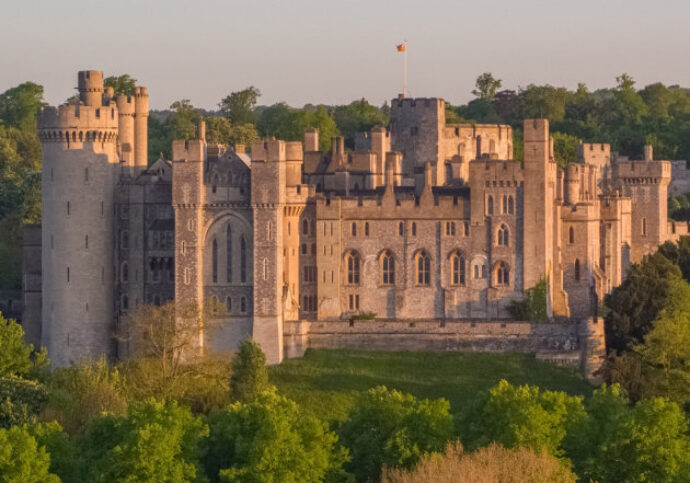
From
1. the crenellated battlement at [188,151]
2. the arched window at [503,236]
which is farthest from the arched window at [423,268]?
the crenellated battlement at [188,151]

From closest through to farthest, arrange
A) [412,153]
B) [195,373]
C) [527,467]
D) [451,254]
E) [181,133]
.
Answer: [527,467] < [195,373] < [451,254] < [412,153] < [181,133]

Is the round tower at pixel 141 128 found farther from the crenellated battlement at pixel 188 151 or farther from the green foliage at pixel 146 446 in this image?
the green foliage at pixel 146 446

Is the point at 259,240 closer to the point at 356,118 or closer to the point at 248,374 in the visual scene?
the point at 248,374

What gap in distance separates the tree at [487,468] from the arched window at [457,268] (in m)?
25.6

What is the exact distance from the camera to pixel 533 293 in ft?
348

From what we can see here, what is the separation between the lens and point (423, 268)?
353ft

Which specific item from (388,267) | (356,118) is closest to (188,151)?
(388,267)

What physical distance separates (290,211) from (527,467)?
2893 centimetres

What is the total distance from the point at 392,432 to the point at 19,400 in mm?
17098

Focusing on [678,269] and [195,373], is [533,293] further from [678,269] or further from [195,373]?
[195,373]

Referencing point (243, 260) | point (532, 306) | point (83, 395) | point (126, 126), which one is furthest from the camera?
point (126, 126)

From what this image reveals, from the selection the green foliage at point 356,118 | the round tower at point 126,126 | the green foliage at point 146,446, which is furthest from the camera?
the green foliage at point 356,118

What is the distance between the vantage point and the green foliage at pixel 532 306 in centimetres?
10569

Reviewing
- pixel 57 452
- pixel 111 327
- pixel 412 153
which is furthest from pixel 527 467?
pixel 412 153
